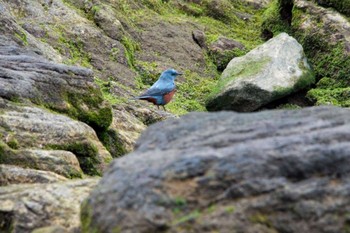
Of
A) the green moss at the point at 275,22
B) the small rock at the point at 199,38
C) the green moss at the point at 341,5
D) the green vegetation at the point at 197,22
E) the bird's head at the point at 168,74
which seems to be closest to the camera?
the bird's head at the point at 168,74

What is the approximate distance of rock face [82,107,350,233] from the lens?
13.9 feet

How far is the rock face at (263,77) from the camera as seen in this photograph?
14.0 m

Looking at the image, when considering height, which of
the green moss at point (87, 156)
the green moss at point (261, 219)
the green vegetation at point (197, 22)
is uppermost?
the green moss at point (261, 219)

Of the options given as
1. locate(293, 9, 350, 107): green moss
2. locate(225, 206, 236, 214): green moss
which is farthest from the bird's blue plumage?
locate(225, 206, 236, 214): green moss

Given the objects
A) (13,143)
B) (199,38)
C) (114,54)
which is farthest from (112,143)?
(199,38)

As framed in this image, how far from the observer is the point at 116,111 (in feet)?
35.4

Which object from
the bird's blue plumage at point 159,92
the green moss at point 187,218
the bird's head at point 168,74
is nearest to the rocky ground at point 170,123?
the green moss at point 187,218

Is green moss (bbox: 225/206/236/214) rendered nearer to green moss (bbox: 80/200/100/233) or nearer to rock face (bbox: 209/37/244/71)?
green moss (bbox: 80/200/100/233)

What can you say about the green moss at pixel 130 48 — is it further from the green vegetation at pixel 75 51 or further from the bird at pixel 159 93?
the bird at pixel 159 93

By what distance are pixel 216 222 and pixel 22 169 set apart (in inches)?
128

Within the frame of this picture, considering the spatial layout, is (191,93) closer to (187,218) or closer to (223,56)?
(223,56)

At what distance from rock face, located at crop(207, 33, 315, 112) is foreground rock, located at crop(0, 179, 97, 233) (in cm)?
859

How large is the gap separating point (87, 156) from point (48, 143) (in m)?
0.66

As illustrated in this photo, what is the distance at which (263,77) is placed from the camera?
557 inches
